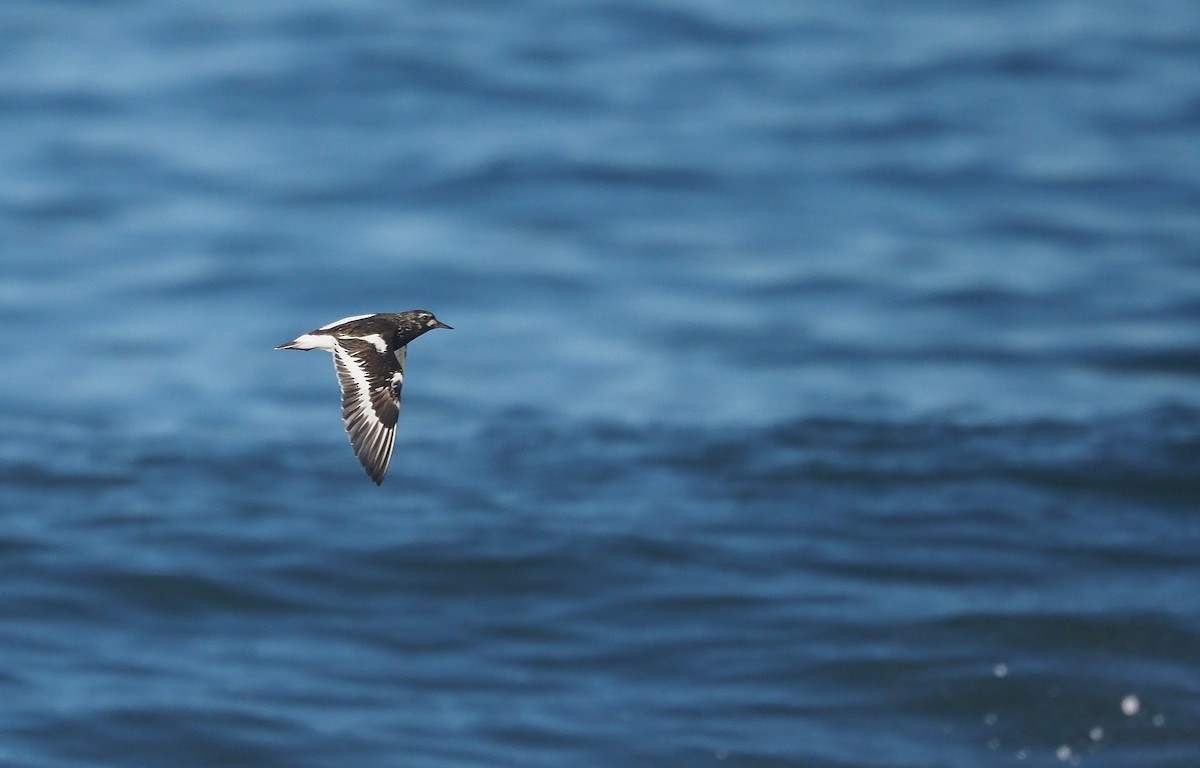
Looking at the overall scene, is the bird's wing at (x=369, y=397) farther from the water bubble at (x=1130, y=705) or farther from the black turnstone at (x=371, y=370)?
the water bubble at (x=1130, y=705)

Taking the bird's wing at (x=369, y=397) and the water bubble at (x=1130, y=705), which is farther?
the water bubble at (x=1130, y=705)

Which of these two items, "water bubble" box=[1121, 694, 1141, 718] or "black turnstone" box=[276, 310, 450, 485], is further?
"water bubble" box=[1121, 694, 1141, 718]

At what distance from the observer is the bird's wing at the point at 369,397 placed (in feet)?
30.0

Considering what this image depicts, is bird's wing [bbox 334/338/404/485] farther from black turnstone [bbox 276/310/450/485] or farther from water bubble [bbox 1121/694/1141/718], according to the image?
water bubble [bbox 1121/694/1141/718]

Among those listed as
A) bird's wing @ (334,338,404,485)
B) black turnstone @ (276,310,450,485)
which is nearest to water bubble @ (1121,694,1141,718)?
black turnstone @ (276,310,450,485)

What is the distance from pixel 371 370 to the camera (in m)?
9.58

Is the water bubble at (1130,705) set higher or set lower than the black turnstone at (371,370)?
lower

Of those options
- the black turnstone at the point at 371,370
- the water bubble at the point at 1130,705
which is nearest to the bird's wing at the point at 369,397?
the black turnstone at the point at 371,370

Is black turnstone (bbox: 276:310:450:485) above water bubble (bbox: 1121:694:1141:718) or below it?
above

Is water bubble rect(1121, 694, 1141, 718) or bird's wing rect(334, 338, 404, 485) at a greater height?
bird's wing rect(334, 338, 404, 485)

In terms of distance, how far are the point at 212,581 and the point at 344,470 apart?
274cm

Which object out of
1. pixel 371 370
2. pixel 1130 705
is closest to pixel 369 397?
Result: pixel 371 370

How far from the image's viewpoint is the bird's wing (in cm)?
915

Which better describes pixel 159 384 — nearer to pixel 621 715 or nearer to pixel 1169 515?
pixel 621 715
